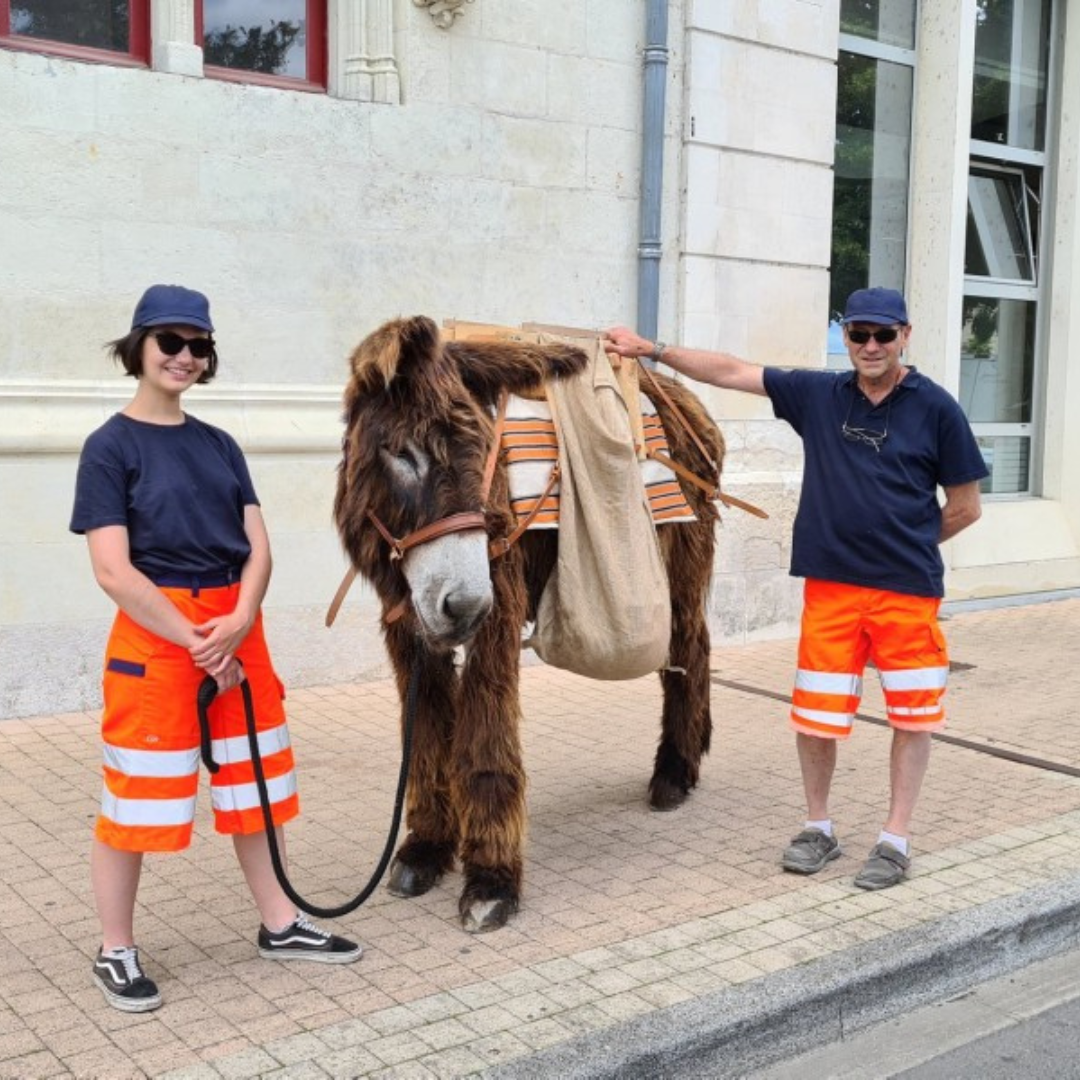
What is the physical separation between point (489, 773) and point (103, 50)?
460 centimetres

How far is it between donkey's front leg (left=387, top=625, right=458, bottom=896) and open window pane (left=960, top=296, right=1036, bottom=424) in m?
8.13

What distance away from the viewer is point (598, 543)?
4414 mm

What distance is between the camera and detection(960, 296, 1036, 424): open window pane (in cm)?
1133

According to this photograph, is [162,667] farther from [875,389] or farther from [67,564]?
[67,564]

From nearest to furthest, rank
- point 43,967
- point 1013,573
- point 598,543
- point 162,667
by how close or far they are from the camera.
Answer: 1. point 162,667
2. point 43,967
3. point 598,543
4. point 1013,573

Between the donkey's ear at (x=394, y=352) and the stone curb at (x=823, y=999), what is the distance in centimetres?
179

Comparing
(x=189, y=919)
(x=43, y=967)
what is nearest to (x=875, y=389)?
(x=189, y=919)

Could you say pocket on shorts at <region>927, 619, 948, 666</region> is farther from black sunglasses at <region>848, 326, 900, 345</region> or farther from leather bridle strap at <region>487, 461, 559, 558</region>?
leather bridle strap at <region>487, 461, 559, 558</region>

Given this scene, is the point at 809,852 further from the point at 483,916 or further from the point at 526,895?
the point at 483,916

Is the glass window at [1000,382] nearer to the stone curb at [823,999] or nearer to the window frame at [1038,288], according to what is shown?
the window frame at [1038,288]

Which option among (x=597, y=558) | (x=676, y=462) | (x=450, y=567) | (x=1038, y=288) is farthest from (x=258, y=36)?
(x=1038, y=288)

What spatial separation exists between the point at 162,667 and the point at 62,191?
383cm

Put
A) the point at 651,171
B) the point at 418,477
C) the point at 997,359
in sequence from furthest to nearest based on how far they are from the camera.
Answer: the point at 997,359
the point at 651,171
the point at 418,477

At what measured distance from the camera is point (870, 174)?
10.6 metres
